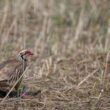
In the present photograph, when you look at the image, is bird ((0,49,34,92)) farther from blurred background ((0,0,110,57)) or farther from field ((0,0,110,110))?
blurred background ((0,0,110,57))

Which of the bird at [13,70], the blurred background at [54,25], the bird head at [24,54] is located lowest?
the bird at [13,70]

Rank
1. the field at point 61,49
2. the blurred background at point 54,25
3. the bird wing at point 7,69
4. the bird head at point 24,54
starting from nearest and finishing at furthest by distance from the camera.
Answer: the bird wing at point 7,69
the field at point 61,49
the bird head at point 24,54
the blurred background at point 54,25

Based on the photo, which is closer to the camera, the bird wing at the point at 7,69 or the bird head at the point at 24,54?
the bird wing at the point at 7,69

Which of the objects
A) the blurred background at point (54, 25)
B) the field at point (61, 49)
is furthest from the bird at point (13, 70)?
the blurred background at point (54, 25)

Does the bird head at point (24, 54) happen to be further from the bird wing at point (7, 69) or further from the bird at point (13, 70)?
the bird wing at point (7, 69)

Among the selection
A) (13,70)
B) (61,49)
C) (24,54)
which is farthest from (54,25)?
(13,70)

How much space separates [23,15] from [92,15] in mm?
1452

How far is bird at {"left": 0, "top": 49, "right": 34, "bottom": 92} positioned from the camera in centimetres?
740

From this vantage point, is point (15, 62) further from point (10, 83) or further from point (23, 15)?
point (23, 15)

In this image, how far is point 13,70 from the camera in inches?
299

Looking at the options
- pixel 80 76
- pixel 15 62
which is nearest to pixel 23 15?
pixel 80 76

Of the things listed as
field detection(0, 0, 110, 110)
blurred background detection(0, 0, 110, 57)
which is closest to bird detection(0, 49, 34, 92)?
field detection(0, 0, 110, 110)

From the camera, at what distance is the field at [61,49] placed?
306 inches

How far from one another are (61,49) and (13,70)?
9.16 ft
